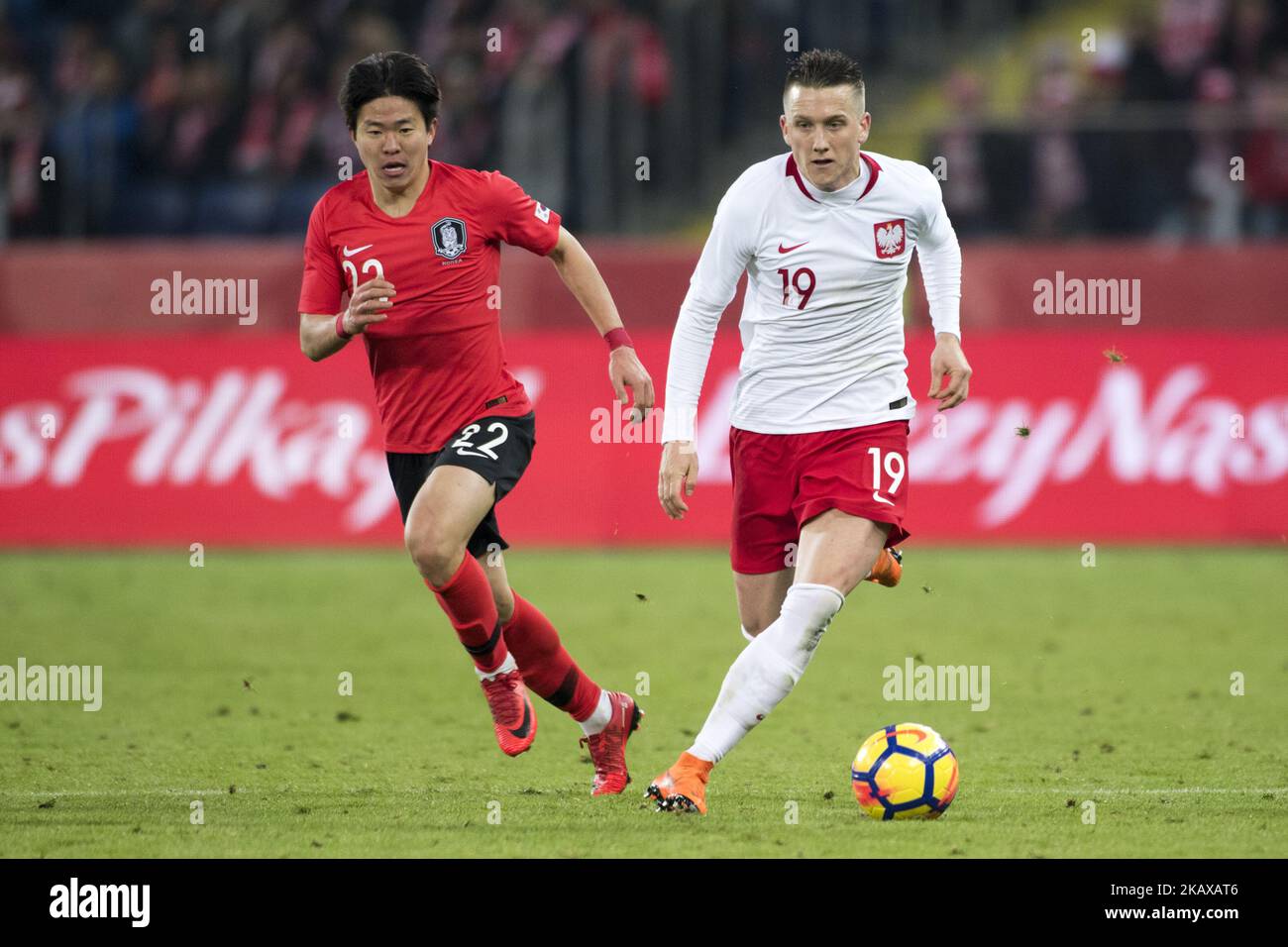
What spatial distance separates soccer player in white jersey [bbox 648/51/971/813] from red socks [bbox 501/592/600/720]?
2.14 feet

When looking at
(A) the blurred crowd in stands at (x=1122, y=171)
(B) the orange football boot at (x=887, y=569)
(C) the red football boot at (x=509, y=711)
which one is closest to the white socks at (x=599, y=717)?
(C) the red football boot at (x=509, y=711)

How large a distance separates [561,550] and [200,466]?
2.92 meters

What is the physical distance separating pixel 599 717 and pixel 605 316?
1.50 meters

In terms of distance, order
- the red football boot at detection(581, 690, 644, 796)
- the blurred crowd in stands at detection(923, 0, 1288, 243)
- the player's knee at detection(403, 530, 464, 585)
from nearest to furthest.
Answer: the player's knee at detection(403, 530, 464, 585) < the red football boot at detection(581, 690, 644, 796) < the blurred crowd in stands at detection(923, 0, 1288, 243)

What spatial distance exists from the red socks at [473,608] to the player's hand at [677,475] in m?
0.78

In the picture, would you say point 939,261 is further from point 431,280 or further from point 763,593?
point 431,280

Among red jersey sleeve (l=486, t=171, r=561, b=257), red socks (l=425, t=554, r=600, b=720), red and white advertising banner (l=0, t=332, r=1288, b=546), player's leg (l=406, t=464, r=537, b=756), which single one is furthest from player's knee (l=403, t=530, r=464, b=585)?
red and white advertising banner (l=0, t=332, r=1288, b=546)

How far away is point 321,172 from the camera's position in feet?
56.2

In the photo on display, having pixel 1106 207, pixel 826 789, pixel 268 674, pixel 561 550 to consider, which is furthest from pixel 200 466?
pixel 826 789

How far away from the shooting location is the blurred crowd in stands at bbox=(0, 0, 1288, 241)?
1538 cm

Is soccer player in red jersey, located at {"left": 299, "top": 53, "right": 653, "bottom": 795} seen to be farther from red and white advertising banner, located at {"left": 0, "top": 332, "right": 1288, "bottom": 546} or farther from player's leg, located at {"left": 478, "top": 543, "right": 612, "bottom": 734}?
red and white advertising banner, located at {"left": 0, "top": 332, "right": 1288, "bottom": 546}

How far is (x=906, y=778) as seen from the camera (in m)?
6.36

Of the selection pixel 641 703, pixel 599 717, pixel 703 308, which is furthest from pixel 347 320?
pixel 641 703

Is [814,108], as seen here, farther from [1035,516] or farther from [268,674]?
[1035,516]
